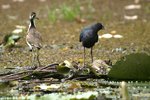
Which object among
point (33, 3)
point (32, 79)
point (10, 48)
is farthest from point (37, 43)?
point (33, 3)

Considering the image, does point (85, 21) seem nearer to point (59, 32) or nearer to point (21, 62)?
point (59, 32)

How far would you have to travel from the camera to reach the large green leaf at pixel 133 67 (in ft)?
8.51

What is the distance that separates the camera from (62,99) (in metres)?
2.14

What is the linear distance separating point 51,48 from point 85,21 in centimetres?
211

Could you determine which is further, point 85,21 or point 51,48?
point 85,21

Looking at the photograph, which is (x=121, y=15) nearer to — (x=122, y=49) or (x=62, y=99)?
(x=122, y=49)

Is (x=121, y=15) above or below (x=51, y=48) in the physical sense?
above

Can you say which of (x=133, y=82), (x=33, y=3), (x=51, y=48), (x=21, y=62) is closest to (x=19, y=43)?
(x=51, y=48)

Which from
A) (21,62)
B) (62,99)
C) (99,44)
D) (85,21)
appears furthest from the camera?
(85,21)

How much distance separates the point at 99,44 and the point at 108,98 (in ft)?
8.34

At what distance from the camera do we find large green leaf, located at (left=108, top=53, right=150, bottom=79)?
2.59 meters

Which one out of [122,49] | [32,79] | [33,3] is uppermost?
[33,3]

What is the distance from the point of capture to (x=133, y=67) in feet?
8.58

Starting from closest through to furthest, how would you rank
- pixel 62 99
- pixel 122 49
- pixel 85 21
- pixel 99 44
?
pixel 62 99 → pixel 122 49 → pixel 99 44 → pixel 85 21
